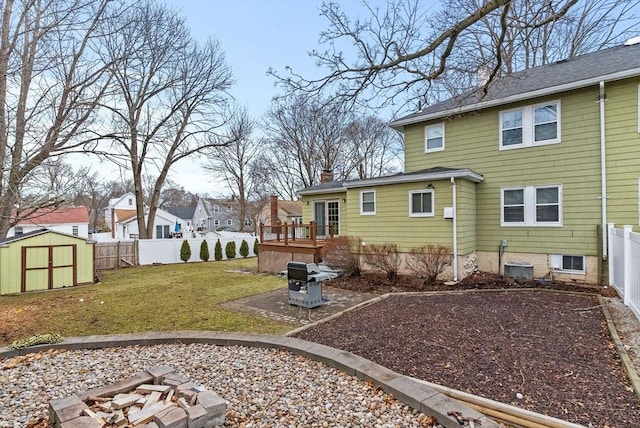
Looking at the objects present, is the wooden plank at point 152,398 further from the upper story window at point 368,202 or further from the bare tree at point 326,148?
the bare tree at point 326,148

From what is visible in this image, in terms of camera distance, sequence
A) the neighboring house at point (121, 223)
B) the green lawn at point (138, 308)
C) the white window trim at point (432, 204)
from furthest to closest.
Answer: the neighboring house at point (121, 223)
the white window trim at point (432, 204)
the green lawn at point (138, 308)

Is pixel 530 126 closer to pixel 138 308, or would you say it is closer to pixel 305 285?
pixel 305 285

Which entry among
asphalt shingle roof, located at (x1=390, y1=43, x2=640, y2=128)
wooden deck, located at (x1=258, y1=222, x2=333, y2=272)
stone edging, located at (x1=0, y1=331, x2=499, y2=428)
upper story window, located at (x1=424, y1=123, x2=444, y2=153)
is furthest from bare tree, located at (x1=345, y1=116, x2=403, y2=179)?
stone edging, located at (x1=0, y1=331, x2=499, y2=428)

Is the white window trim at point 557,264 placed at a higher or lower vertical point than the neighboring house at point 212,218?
lower

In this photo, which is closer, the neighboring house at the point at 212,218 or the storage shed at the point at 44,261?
the storage shed at the point at 44,261

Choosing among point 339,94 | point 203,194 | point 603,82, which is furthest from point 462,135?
point 203,194

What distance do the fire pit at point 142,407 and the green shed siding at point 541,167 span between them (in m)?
8.52

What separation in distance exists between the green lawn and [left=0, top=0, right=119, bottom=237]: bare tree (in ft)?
7.37

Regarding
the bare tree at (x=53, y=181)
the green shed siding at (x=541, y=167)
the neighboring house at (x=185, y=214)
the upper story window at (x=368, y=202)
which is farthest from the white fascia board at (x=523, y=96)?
the neighboring house at (x=185, y=214)

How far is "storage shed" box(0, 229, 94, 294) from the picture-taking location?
9883mm

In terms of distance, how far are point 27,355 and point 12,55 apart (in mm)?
5529

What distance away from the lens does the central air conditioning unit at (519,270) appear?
9445 millimetres

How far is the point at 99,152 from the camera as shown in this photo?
8.03 metres

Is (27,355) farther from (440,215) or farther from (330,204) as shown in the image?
(330,204)
